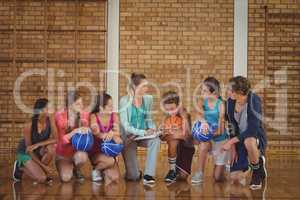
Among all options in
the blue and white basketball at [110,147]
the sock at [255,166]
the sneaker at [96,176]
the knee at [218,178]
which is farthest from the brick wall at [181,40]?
the sock at [255,166]

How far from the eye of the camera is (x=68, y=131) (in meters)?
6.64

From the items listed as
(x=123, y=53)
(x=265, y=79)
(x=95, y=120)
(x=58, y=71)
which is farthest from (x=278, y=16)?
(x=95, y=120)

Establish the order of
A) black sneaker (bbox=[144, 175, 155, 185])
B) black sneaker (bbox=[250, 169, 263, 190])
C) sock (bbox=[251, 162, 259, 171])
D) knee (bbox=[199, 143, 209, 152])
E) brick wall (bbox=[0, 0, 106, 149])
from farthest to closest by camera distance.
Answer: brick wall (bbox=[0, 0, 106, 149])
knee (bbox=[199, 143, 209, 152])
black sneaker (bbox=[144, 175, 155, 185])
sock (bbox=[251, 162, 259, 171])
black sneaker (bbox=[250, 169, 263, 190])

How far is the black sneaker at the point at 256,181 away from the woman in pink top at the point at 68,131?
1.94 metres

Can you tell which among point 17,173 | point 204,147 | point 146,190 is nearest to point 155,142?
point 204,147

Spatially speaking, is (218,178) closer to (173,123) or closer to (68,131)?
(173,123)

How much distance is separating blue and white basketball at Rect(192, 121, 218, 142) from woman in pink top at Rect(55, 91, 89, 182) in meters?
1.27

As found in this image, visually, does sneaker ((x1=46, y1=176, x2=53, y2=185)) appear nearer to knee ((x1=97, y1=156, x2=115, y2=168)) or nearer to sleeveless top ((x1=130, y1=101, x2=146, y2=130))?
knee ((x1=97, y1=156, x2=115, y2=168))

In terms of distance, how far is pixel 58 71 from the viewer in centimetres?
1043

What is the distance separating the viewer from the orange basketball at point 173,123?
6750 millimetres

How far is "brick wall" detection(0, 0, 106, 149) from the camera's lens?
A: 34.1ft

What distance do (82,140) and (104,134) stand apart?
28 centimetres

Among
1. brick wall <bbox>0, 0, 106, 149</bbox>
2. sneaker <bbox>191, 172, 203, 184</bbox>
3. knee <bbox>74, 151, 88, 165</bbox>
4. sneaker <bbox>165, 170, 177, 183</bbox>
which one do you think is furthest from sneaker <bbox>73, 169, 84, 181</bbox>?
brick wall <bbox>0, 0, 106, 149</bbox>

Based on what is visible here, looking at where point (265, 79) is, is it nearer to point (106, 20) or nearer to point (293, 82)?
point (293, 82)
